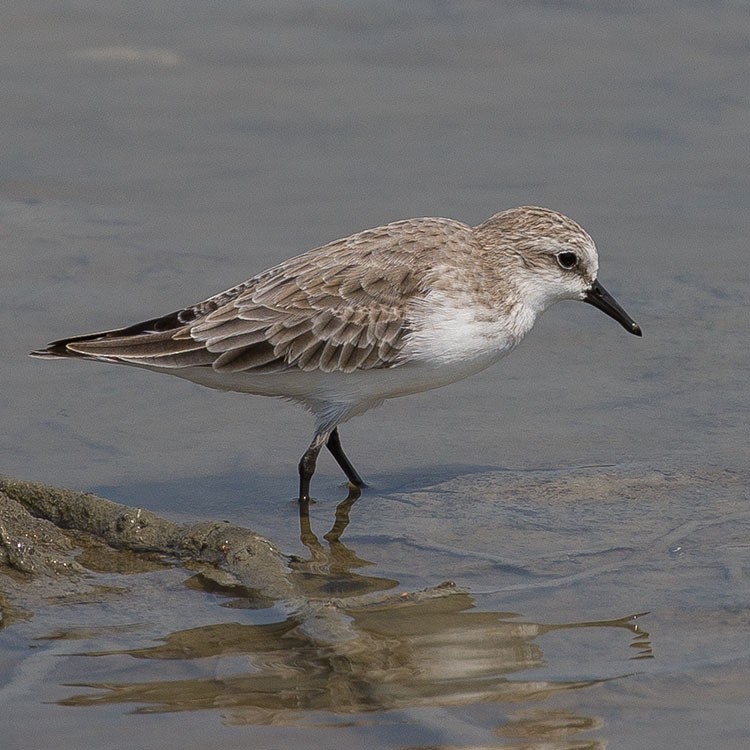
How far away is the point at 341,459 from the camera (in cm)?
866

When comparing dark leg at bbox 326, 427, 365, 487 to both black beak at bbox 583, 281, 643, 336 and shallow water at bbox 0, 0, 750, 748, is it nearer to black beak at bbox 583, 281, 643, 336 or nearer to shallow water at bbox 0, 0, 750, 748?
shallow water at bbox 0, 0, 750, 748

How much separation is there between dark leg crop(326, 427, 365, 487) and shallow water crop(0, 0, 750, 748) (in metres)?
0.19

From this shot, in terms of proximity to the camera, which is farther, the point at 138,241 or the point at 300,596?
the point at 138,241

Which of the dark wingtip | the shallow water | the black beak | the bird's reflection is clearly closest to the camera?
the shallow water

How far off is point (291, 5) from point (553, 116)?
10.1 ft

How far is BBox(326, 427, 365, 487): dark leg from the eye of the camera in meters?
8.65

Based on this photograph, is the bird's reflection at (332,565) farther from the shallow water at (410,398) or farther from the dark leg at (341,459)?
the dark leg at (341,459)

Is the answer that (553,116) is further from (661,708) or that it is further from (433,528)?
(661,708)

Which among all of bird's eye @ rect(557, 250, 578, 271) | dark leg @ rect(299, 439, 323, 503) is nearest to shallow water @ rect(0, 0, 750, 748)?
dark leg @ rect(299, 439, 323, 503)

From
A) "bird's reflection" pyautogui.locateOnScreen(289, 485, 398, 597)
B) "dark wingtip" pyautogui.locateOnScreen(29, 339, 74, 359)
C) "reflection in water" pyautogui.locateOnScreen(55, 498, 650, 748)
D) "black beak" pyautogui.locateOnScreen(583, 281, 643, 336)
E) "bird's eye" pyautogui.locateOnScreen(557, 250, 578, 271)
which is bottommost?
"bird's reflection" pyautogui.locateOnScreen(289, 485, 398, 597)

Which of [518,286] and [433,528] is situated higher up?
[518,286]

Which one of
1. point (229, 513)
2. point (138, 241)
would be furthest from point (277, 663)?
point (138, 241)

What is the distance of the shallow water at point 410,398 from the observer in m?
5.98

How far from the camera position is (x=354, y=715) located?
5.68m
